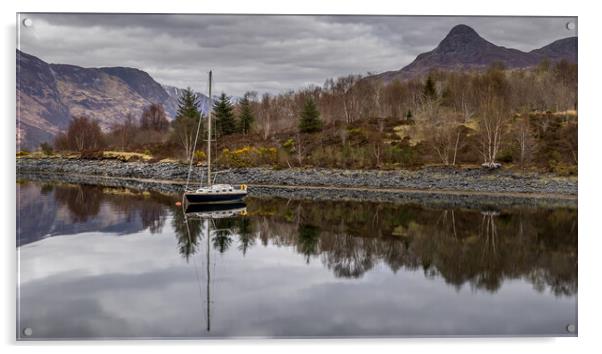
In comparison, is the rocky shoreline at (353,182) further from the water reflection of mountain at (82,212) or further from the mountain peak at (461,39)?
the mountain peak at (461,39)

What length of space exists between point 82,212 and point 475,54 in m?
10.2

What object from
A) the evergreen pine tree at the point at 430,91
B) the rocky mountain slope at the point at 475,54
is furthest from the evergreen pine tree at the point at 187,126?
the evergreen pine tree at the point at 430,91

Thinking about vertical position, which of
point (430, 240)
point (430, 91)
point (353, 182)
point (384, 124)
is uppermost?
point (430, 91)

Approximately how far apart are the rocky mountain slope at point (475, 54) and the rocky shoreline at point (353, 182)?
2.79m

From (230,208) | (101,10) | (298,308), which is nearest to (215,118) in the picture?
(230,208)

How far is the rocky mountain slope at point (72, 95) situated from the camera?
25.8ft

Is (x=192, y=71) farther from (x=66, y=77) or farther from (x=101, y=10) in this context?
(x=101, y=10)

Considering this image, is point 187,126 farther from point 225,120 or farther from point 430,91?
point 430,91

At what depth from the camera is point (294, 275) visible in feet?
28.1

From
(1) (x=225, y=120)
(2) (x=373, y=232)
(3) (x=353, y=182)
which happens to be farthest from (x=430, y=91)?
(2) (x=373, y=232)

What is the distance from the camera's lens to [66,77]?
10.4 m

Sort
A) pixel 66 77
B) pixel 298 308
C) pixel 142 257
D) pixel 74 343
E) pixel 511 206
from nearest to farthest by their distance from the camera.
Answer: pixel 74 343, pixel 298 308, pixel 142 257, pixel 66 77, pixel 511 206

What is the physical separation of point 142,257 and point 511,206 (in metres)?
9.85

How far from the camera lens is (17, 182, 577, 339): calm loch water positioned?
650 centimetres
